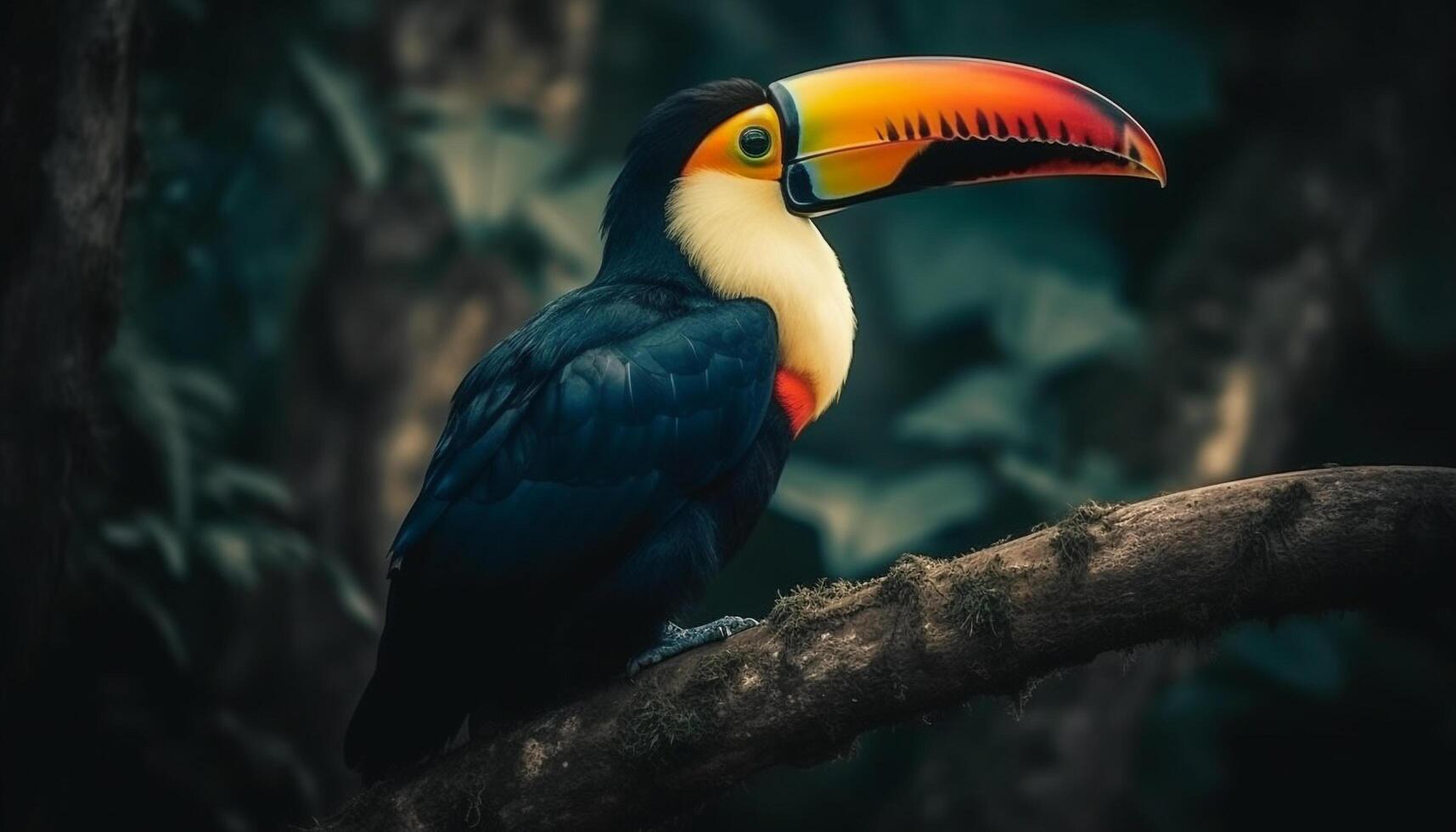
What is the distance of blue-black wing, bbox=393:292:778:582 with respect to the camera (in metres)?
3.02

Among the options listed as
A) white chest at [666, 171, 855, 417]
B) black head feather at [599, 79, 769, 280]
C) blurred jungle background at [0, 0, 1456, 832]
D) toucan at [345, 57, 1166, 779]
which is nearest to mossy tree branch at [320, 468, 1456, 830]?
toucan at [345, 57, 1166, 779]

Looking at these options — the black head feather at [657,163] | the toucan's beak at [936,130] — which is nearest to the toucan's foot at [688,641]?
the black head feather at [657,163]

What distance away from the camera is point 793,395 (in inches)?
129

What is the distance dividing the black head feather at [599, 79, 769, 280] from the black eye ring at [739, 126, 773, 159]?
0.06 metres

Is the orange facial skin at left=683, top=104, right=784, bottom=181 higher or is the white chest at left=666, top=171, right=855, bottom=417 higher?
the orange facial skin at left=683, top=104, right=784, bottom=181

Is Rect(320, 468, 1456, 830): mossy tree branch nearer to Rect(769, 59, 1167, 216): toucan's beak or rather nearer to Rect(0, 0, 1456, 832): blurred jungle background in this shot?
Rect(769, 59, 1167, 216): toucan's beak

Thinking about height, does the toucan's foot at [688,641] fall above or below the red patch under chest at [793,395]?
below

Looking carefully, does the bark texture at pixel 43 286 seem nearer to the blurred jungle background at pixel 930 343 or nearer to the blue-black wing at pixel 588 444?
the blue-black wing at pixel 588 444

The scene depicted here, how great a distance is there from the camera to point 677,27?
8102 millimetres

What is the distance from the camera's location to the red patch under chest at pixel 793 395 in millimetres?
3254

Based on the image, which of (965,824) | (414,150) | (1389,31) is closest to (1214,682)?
(965,824)

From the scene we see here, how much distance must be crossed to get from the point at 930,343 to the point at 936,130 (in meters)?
3.75

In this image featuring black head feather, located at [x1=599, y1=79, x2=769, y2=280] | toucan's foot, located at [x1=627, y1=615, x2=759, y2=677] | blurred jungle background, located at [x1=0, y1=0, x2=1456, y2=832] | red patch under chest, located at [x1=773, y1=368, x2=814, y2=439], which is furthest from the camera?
blurred jungle background, located at [x1=0, y1=0, x2=1456, y2=832]

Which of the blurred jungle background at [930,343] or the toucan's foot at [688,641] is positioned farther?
the blurred jungle background at [930,343]
